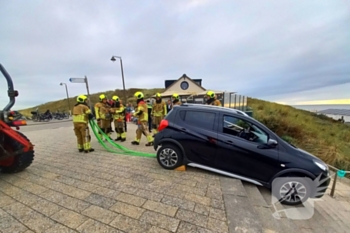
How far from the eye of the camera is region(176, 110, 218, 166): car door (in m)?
3.85

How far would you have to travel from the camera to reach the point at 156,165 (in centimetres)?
445

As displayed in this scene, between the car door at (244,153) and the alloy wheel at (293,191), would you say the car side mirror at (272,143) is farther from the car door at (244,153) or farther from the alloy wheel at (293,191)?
the alloy wheel at (293,191)

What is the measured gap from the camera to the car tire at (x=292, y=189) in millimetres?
3340

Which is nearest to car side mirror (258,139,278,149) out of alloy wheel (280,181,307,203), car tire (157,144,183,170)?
alloy wheel (280,181,307,203)

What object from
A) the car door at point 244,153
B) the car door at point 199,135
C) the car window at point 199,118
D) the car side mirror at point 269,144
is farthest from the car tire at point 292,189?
the car window at point 199,118

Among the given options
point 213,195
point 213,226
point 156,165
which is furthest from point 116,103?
point 213,226

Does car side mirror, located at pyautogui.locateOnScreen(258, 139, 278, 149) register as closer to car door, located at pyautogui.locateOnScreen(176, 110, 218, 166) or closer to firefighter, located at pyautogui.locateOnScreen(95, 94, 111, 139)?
car door, located at pyautogui.locateOnScreen(176, 110, 218, 166)

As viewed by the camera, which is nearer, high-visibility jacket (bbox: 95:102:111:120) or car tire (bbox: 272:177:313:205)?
car tire (bbox: 272:177:313:205)

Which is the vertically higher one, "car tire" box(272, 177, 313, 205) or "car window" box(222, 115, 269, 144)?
"car window" box(222, 115, 269, 144)

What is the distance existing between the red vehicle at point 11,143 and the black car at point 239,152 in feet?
9.54

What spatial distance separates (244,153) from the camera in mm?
3598

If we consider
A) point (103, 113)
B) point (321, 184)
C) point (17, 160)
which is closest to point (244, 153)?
point (321, 184)

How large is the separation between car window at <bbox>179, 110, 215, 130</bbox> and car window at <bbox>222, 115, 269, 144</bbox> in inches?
12.0

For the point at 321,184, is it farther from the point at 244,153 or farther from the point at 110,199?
the point at 110,199
